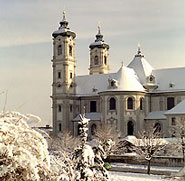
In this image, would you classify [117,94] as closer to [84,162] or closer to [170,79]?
[170,79]

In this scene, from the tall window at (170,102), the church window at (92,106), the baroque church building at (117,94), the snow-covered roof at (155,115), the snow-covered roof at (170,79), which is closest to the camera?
the baroque church building at (117,94)

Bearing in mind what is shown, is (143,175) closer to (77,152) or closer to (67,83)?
(77,152)

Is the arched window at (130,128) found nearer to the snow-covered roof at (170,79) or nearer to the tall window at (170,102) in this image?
the tall window at (170,102)

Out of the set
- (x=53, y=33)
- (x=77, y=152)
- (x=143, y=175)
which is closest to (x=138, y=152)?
(x=143, y=175)

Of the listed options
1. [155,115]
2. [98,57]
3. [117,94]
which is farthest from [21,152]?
[98,57]

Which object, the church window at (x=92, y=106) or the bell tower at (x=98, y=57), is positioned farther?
the bell tower at (x=98, y=57)

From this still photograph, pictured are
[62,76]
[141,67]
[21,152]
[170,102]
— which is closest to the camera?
[21,152]

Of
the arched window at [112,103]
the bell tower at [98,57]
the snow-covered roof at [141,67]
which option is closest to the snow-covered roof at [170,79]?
the snow-covered roof at [141,67]

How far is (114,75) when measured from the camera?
5797 centimetres

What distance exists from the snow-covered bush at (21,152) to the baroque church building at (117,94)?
4347 cm

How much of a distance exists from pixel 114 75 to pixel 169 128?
14541 mm

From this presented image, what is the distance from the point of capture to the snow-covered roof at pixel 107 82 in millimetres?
53844

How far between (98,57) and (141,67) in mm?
14226

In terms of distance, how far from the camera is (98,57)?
233 feet
